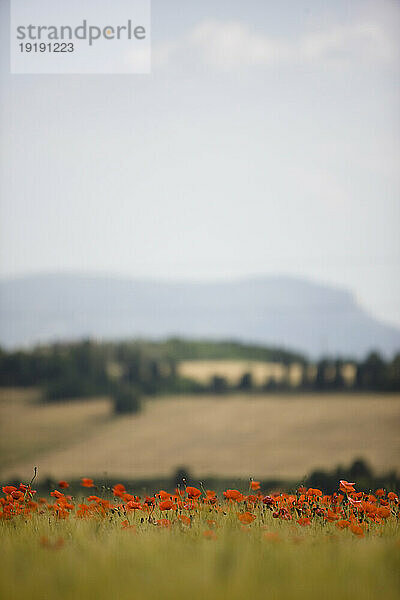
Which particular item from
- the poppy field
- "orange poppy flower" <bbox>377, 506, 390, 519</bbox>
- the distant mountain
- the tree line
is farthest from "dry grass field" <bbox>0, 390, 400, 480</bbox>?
"orange poppy flower" <bbox>377, 506, 390, 519</bbox>

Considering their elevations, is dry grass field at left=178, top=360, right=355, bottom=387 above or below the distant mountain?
below

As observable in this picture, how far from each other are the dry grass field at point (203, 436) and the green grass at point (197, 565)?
1.06 metres

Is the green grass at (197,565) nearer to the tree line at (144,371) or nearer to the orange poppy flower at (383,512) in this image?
the orange poppy flower at (383,512)

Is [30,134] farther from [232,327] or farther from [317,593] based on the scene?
[317,593]

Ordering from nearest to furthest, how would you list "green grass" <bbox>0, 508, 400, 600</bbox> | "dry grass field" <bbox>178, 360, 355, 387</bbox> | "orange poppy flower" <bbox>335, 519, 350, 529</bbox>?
"green grass" <bbox>0, 508, 400, 600</bbox> → "orange poppy flower" <bbox>335, 519, 350, 529</bbox> → "dry grass field" <bbox>178, 360, 355, 387</bbox>

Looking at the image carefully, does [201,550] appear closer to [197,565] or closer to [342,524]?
[197,565]

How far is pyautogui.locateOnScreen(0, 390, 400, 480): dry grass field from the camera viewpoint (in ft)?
9.43

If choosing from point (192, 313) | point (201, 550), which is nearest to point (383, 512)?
point (201, 550)

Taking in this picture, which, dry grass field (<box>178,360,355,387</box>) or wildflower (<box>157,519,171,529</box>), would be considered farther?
dry grass field (<box>178,360,355,387</box>)

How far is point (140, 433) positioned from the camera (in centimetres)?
292

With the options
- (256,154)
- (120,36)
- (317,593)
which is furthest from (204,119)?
(317,593)

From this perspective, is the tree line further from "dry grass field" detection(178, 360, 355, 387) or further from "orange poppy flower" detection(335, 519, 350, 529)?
"orange poppy flower" detection(335, 519, 350, 529)

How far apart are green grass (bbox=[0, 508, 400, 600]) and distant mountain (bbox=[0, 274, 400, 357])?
130cm

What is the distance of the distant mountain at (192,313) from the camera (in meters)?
2.97
